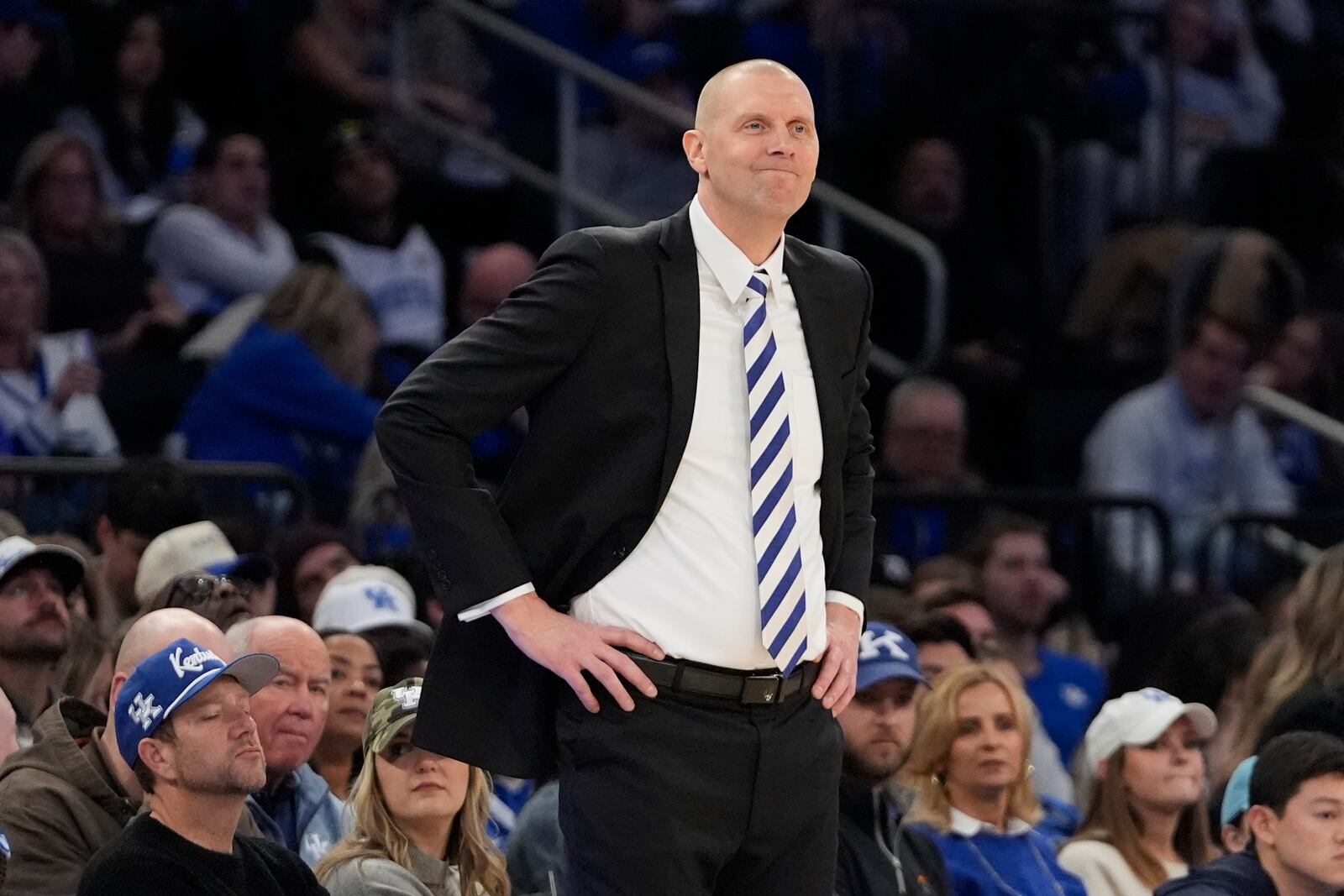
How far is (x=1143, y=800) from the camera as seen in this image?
6500mm

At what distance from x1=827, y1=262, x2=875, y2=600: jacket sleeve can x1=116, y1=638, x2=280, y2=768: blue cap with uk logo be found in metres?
1.35

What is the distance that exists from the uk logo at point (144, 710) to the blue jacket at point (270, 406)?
385cm

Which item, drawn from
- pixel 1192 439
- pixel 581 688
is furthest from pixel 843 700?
pixel 1192 439

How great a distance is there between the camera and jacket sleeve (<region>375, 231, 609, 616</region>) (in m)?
3.40

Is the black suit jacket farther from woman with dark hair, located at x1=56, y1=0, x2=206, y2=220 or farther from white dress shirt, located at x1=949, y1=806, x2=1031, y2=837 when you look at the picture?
woman with dark hair, located at x1=56, y1=0, x2=206, y2=220

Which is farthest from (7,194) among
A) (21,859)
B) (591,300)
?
(591,300)

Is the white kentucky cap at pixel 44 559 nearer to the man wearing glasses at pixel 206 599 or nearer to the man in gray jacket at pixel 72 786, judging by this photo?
the man wearing glasses at pixel 206 599

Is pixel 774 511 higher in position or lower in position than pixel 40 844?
higher

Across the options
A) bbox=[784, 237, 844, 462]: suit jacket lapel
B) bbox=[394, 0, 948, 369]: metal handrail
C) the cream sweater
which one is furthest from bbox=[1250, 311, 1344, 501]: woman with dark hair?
bbox=[784, 237, 844, 462]: suit jacket lapel

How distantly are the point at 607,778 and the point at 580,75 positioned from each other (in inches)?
289

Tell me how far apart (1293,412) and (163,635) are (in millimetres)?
6484

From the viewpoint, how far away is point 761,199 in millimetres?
3453

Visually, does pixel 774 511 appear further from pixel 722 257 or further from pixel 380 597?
pixel 380 597

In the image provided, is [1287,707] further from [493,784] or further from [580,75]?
[580,75]
